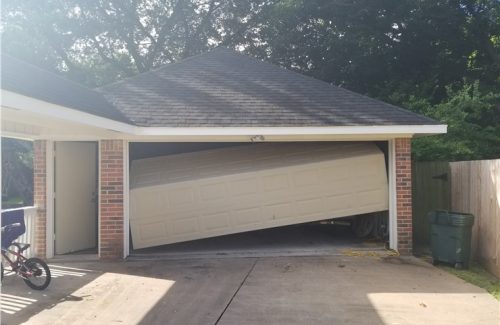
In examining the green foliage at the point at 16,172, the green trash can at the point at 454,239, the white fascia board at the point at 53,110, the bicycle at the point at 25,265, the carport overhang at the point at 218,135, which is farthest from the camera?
the green foliage at the point at 16,172

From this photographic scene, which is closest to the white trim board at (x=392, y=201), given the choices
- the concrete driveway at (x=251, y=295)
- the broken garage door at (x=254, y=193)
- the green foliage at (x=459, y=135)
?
the broken garage door at (x=254, y=193)

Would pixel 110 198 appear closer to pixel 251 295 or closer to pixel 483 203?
pixel 251 295

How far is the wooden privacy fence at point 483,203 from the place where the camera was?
7766 millimetres

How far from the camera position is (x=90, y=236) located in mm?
10516

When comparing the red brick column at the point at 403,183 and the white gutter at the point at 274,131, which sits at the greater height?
the white gutter at the point at 274,131

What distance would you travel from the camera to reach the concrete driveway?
5.57 metres

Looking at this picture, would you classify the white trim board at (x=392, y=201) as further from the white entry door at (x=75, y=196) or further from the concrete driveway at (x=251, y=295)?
the white entry door at (x=75, y=196)

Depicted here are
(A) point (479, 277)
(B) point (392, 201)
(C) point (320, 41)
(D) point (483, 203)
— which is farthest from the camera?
(C) point (320, 41)

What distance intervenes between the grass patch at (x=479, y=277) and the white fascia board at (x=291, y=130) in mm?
2522

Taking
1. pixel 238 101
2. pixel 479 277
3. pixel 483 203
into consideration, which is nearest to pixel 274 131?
pixel 238 101

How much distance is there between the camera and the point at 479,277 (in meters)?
7.60

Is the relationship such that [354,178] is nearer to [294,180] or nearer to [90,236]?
[294,180]

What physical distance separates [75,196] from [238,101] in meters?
3.92

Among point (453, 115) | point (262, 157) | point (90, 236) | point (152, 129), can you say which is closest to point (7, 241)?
point (152, 129)
